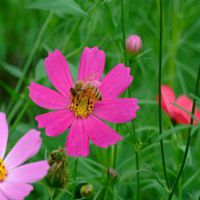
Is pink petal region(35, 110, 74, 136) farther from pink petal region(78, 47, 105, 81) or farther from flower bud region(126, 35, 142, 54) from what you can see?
flower bud region(126, 35, 142, 54)

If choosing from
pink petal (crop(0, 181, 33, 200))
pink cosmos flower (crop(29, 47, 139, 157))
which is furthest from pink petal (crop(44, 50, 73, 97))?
pink petal (crop(0, 181, 33, 200))

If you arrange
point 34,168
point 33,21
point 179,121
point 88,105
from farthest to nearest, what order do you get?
point 33,21 → point 179,121 → point 88,105 → point 34,168

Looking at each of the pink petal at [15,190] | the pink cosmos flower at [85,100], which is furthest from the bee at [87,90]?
the pink petal at [15,190]

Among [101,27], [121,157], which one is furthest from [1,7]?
[121,157]

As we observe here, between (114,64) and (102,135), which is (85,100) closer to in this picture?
(102,135)

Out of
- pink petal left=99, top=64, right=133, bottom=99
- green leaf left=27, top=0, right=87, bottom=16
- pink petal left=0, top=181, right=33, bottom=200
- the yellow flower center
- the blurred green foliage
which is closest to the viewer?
pink petal left=0, top=181, right=33, bottom=200

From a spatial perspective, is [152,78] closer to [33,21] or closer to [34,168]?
[33,21]

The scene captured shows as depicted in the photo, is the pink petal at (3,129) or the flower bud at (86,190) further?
the flower bud at (86,190)

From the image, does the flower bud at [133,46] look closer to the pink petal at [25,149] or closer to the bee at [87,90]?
the bee at [87,90]
